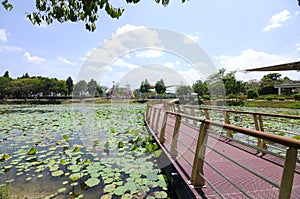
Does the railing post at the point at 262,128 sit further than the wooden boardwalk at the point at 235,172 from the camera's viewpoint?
Yes

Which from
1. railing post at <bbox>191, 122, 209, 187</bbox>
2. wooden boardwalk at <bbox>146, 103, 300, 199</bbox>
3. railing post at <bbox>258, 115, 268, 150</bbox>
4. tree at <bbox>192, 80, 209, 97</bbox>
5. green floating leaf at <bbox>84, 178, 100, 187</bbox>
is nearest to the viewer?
wooden boardwalk at <bbox>146, 103, 300, 199</bbox>

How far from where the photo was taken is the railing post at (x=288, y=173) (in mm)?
959

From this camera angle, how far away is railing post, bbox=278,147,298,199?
0.96 meters

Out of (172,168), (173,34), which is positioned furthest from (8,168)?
(173,34)

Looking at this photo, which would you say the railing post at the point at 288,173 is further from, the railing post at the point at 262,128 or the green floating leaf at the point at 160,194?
the railing post at the point at 262,128

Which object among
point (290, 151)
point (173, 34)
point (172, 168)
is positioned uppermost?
point (173, 34)

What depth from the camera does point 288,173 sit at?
974 mm

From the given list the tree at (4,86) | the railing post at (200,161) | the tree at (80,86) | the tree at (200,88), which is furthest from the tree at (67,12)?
the tree at (4,86)

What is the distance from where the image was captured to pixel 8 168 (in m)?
3.10

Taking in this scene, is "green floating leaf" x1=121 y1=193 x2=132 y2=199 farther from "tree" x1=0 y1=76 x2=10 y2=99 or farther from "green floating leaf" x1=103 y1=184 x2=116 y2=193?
"tree" x1=0 y1=76 x2=10 y2=99

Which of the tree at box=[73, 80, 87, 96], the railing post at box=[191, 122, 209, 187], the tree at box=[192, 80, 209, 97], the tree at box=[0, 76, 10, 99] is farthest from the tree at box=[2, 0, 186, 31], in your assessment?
the tree at box=[0, 76, 10, 99]

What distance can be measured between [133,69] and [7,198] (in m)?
5.14

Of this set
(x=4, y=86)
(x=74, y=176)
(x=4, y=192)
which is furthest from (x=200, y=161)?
(x=4, y=86)

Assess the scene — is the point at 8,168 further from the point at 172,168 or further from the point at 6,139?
the point at 172,168
